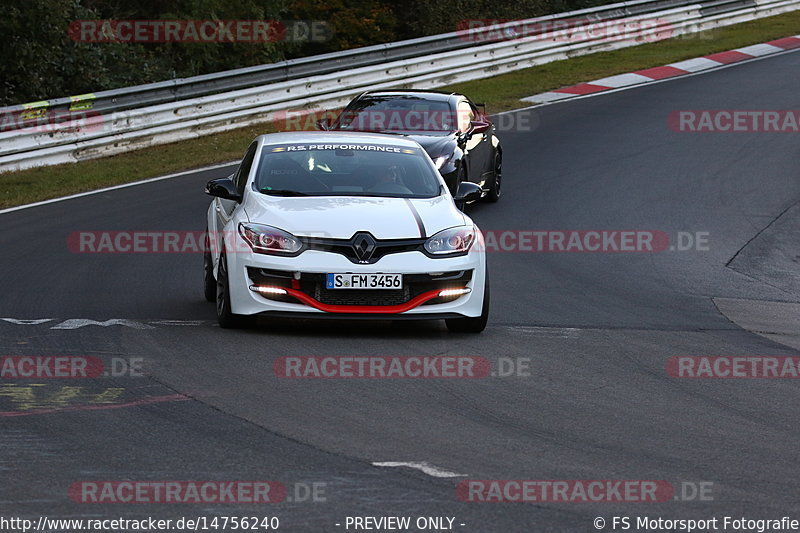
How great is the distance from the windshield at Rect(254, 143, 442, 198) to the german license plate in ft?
3.60

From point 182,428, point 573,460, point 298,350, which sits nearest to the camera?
point 573,460

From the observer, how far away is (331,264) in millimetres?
9305

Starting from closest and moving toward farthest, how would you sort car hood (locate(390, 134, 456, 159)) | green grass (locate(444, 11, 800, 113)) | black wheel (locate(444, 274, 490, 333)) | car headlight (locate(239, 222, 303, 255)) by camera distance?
car headlight (locate(239, 222, 303, 255))
black wheel (locate(444, 274, 490, 333))
car hood (locate(390, 134, 456, 159))
green grass (locate(444, 11, 800, 113))

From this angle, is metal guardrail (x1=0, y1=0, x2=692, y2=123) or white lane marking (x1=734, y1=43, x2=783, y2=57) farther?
white lane marking (x1=734, y1=43, x2=783, y2=57)

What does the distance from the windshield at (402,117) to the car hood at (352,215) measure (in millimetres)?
6601

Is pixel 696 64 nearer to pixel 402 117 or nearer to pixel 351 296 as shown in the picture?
pixel 402 117


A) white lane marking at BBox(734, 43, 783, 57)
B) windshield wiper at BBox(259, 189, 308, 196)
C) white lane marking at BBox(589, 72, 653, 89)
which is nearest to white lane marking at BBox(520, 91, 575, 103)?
white lane marking at BBox(589, 72, 653, 89)

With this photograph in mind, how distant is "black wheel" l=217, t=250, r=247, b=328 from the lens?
962 cm

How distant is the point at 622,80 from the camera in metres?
29.2

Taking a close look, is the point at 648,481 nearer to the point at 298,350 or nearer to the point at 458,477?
the point at 458,477

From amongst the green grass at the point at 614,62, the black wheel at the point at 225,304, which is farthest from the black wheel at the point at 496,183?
the black wheel at the point at 225,304

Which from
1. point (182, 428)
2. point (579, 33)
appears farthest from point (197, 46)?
point (182, 428)

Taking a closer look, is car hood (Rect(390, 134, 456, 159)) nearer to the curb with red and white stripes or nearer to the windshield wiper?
the windshield wiper

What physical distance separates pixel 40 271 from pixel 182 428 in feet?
21.3
